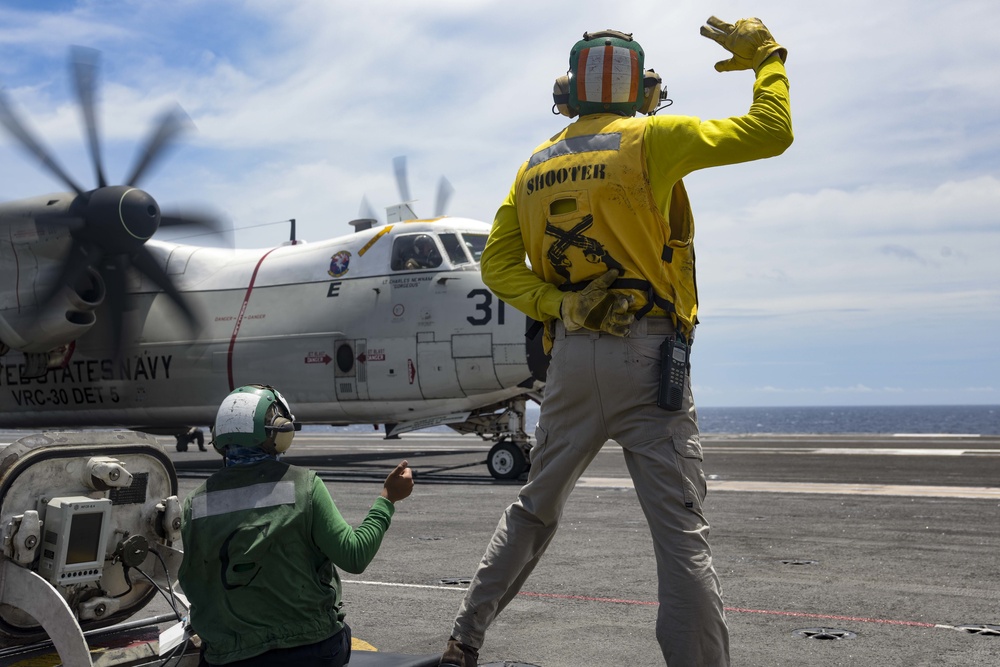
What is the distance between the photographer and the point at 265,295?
1716 centimetres

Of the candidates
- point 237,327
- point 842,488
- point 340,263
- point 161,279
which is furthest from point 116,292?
point 842,488

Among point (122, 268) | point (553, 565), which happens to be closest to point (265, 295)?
point (122, 268)

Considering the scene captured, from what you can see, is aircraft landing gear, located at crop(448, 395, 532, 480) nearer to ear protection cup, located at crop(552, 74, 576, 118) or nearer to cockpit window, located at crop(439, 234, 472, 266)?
cockpit window, located at crop(439, 234, 472, 266)

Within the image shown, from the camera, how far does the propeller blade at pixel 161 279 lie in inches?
653

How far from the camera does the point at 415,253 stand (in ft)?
50.7

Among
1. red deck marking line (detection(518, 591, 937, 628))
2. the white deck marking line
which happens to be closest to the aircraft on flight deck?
the white deck marking line

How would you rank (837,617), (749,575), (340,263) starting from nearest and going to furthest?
(837,617) → (749,575) → (340,263)

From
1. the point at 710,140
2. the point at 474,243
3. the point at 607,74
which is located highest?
the point at 474,243

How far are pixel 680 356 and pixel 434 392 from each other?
11541mm

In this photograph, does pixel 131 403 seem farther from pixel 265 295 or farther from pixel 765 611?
pixel 765 611

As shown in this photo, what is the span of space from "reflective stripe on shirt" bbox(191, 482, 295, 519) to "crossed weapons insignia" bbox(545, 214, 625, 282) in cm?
130

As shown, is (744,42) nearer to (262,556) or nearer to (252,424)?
(252,424)

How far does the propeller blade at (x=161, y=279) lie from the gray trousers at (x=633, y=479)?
46.8 feet

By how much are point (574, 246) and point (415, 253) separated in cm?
1190
